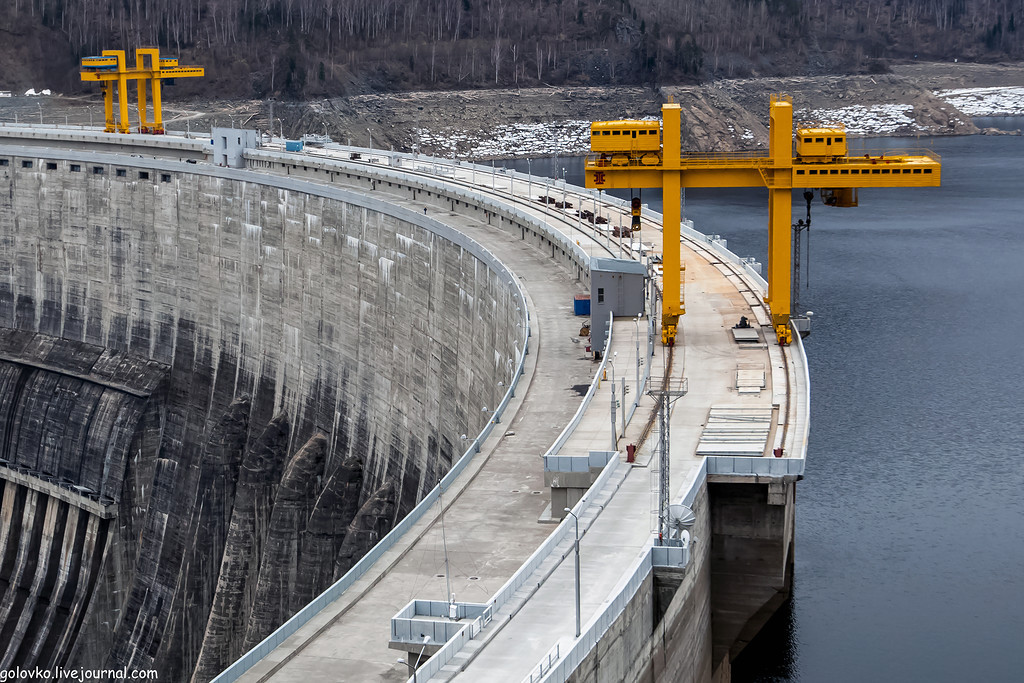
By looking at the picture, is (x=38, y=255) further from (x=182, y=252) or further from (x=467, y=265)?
(x=467, y=265)

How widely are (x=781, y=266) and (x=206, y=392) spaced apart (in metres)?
41.4

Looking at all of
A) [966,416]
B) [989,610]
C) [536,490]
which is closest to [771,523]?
[536,490]

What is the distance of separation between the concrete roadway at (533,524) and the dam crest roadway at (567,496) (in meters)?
0.07

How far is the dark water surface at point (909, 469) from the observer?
165 feet

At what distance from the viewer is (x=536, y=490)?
4050 centimetres

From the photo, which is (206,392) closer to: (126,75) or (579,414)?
(579,414)

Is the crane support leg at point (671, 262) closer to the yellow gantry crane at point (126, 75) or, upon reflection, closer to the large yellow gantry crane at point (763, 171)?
the large yellow gantry crane at point (763, 171)

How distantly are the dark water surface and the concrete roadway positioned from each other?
9509 mm

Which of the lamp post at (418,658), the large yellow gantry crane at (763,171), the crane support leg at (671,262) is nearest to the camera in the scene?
the lamp post at (418,658)

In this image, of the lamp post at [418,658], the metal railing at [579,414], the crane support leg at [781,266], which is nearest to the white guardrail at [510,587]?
the lamp post at [418,658]

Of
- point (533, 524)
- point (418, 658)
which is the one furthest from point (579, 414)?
point (418, 658)

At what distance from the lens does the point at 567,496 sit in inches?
1535

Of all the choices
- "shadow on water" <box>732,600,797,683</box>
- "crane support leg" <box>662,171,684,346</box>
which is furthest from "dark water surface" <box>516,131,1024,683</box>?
"crane support leg" <box>662,171,684,346</box>

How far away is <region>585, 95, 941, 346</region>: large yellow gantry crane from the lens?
5244 centimetres
